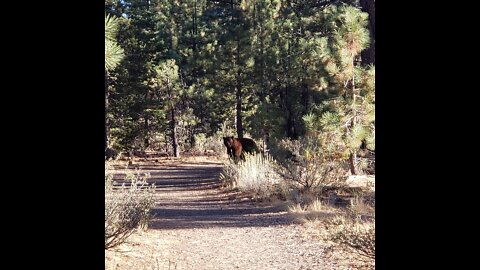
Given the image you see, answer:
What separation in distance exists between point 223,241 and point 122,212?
4.76 ft

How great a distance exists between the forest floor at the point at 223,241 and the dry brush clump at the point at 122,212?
16 cm

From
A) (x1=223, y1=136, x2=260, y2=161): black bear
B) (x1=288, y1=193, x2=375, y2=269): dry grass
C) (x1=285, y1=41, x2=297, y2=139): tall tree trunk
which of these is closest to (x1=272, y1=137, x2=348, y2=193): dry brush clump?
(x1=288, y1=193, x2=375, y2=269): dry grass

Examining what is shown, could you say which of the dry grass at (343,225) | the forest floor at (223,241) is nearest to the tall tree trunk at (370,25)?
the dry grass at (343,225)

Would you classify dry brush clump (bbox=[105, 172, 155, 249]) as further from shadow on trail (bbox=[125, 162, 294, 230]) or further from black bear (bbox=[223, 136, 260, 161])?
black bear (bbox=[223, 136, 260, 161])

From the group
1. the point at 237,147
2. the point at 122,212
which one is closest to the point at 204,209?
the point at 122,212

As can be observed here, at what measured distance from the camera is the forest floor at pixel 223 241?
5.97 metres

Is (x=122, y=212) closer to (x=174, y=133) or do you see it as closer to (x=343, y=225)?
(x=343, y=225)

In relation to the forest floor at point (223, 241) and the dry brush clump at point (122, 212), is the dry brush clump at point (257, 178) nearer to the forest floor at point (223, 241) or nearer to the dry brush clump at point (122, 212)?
the forest floor at point (223, 241)

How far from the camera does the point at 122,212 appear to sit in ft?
21.2

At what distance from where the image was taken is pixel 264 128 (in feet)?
49.4
